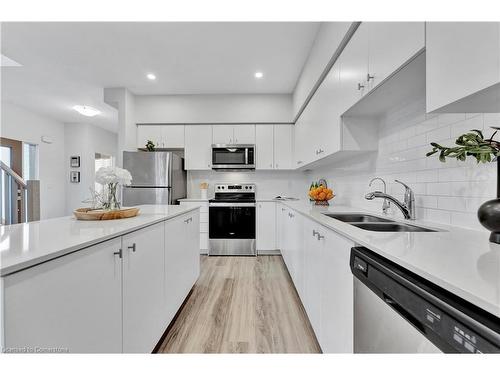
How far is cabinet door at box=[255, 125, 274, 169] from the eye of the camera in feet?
12.6

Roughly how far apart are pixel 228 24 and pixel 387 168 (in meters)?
1.95

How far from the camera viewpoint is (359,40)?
1422 mm

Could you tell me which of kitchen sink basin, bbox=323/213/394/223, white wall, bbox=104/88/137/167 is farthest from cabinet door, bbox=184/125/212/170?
kitchen sink basin, bbox=323/213/394/223

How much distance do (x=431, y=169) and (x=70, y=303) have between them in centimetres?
179

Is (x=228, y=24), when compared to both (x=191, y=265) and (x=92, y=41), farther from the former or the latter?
(x=191, y=265)

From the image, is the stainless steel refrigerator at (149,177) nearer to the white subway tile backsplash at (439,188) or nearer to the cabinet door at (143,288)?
the cabinet door at (143,288)

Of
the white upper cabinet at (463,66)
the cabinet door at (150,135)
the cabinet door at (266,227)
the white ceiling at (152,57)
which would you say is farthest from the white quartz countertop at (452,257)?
the cabinet door at (150,135)

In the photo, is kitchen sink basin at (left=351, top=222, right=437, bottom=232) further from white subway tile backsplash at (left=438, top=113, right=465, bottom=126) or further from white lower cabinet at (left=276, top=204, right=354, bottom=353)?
white subway tile backsplash at (left=438, top=113, right=465, bottom=126)

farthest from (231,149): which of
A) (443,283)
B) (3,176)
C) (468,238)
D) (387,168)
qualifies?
(443,283)

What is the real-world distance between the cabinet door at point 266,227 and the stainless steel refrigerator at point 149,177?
1400mm

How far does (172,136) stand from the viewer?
3824 millimetres

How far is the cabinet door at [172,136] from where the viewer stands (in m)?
3.82

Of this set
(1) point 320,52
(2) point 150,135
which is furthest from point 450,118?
(2) point 150,135
